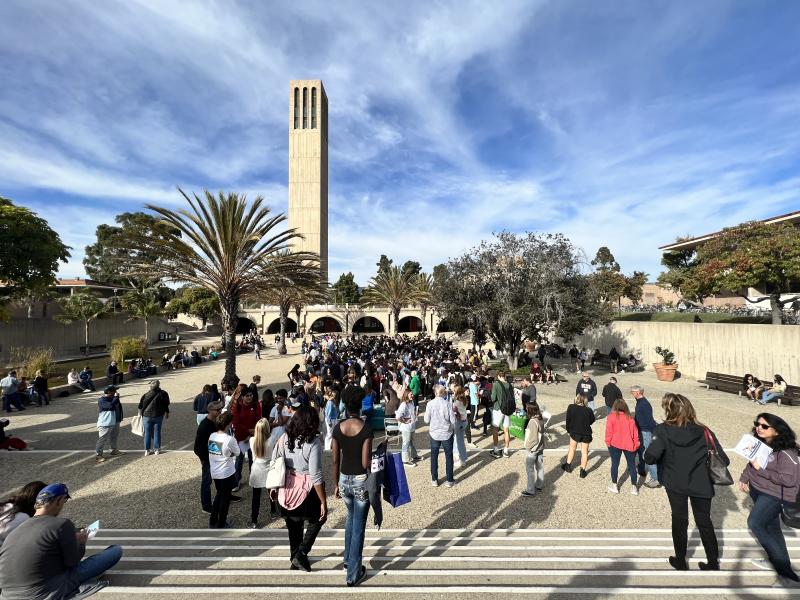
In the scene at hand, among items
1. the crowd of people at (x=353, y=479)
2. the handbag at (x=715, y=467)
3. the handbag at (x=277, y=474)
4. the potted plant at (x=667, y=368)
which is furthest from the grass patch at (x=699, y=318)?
the handbag at (x=277, y=474)

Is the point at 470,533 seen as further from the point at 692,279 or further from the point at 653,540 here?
A: the point at 692,279

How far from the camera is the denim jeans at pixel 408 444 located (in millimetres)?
7020

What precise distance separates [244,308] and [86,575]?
51738mm

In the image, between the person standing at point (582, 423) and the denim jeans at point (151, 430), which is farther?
the denim jeans at point (151, 430)

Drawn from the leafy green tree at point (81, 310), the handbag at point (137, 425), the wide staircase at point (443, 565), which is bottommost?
the wide staircase at point (443, 565)

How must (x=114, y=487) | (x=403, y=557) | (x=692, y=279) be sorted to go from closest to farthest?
(x=403, y=557)
(x=114, y=487)
(x=692, y=279)

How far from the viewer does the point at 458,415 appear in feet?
21.9

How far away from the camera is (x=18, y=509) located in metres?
3.08

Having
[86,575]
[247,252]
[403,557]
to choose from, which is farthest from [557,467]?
[247,252]

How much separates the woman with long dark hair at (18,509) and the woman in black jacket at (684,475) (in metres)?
5.46

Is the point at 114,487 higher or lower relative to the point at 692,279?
lower

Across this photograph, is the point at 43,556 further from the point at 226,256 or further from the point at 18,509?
the point at 226,256

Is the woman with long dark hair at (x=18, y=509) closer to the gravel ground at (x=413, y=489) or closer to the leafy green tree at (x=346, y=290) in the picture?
the gravel ground at (x=413, y=489)

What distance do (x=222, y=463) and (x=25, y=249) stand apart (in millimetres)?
18726
